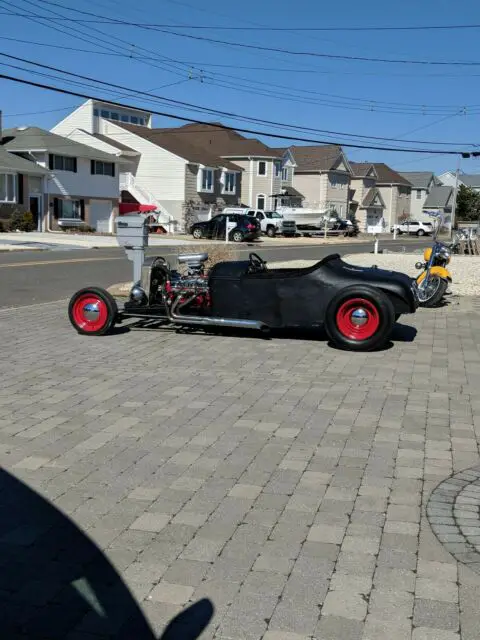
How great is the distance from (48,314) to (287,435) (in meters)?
6.93

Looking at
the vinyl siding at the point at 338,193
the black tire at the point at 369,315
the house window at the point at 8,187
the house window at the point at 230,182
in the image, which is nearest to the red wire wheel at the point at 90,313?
the black tire at the point at 369,315

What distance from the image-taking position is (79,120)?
5750cm

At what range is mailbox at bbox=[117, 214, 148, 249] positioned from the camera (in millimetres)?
10156

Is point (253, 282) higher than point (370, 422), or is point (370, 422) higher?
point (253, 282)

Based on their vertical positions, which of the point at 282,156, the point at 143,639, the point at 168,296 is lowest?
the point at 143,639

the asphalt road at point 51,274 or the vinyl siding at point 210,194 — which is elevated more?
the vinyl siding at point 210,194

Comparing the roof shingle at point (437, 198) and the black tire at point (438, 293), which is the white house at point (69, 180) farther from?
the roof shingle at point (437, 198)

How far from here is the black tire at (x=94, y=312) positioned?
929 cm

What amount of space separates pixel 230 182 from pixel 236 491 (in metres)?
57.2

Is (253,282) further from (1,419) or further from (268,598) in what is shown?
(268,598)

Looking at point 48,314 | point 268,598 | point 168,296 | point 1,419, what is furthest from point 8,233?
point 268,598

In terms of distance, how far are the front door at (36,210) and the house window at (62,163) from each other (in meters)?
2.55

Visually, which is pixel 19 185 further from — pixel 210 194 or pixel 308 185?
pixel 308 185

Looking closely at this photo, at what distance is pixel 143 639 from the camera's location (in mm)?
2896
